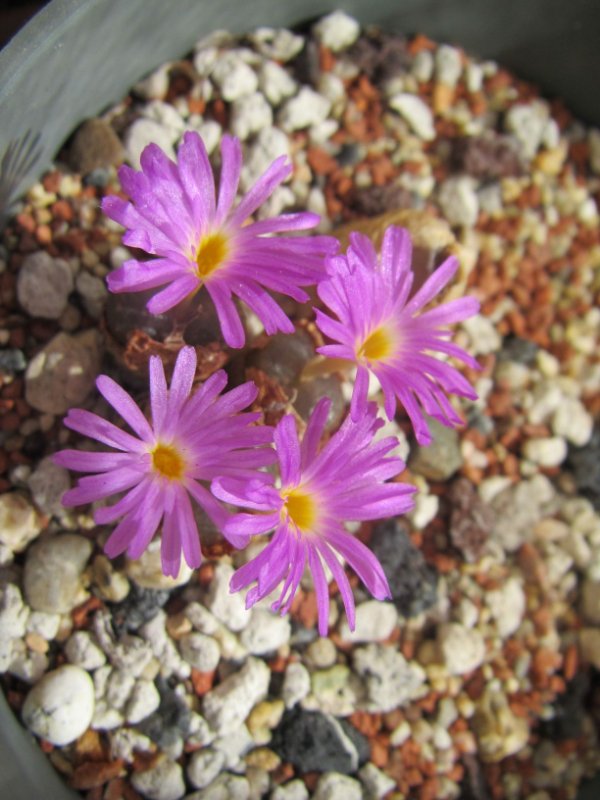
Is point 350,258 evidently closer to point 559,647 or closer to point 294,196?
point 294,196

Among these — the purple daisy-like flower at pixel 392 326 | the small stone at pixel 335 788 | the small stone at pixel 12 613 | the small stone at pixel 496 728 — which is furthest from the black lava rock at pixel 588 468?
the small stone at pixel 12 613

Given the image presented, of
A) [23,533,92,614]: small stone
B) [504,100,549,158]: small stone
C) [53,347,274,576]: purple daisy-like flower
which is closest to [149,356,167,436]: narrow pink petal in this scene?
[53,347,274,576]: purple daisy-like flower

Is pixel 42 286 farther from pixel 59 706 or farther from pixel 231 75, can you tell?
pixel 59 706

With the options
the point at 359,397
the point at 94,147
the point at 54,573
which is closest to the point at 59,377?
the point at 54,573

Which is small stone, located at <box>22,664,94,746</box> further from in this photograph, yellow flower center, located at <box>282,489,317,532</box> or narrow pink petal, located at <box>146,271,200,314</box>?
narrow pink petal, located at <box>146,271,200,314</box>

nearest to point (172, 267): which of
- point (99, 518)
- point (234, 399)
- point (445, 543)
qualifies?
point (234, 399)

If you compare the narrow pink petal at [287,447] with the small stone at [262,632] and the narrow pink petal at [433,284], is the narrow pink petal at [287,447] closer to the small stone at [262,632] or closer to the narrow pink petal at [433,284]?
the narrow pink petal at [433,284]
